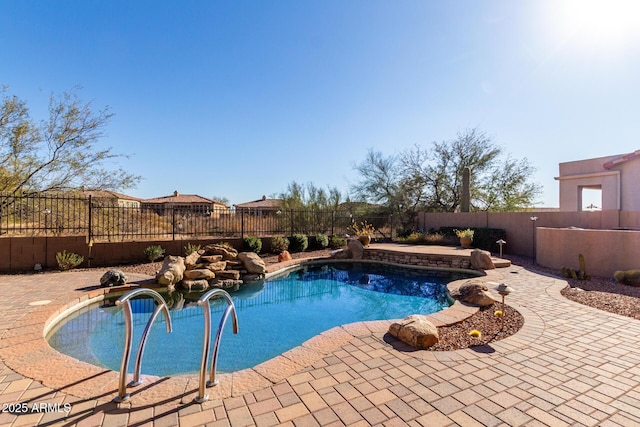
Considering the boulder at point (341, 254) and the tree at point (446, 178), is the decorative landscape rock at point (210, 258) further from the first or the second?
the tree at point (446, 178)

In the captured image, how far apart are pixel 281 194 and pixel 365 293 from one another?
10204 millimetres

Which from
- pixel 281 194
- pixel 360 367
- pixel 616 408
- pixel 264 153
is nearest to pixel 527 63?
pixel 616 408

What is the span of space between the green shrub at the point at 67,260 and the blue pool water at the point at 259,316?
129 inches

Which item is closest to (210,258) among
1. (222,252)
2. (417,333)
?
(222,252)

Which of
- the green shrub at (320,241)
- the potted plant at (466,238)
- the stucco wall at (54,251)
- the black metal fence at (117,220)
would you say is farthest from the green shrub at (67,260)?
the potted plant at (466,238)

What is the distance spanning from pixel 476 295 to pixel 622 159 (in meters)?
12.3

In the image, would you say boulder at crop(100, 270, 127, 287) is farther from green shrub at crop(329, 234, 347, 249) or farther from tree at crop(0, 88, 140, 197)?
green shrub at crop(329, 234, 347, 249)

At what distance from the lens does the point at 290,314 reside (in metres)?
5.76

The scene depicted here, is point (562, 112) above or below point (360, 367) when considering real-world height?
above

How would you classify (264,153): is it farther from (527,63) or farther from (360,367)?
(360,367)

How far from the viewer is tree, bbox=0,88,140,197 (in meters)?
8.25

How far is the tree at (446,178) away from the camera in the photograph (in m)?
15.6

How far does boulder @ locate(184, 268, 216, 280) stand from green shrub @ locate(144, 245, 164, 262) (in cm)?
233

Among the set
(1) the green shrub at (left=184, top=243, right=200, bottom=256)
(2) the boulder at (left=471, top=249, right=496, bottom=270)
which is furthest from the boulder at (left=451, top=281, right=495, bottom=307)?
(1) the green shrub at (left=184, top=243, right=200, bottom=256)
